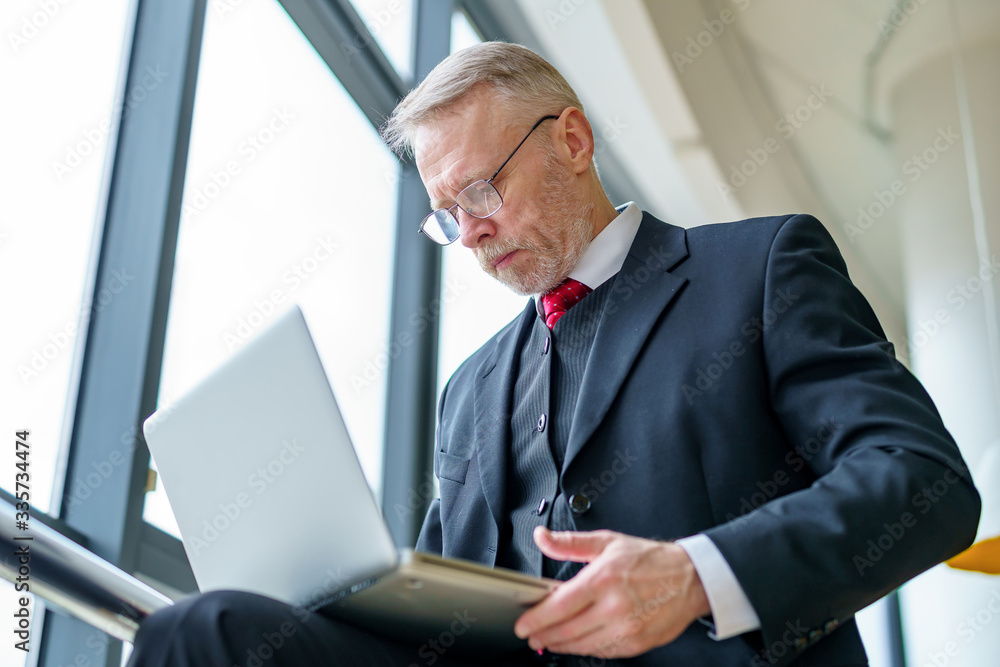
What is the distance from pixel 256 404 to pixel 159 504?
3.11 feet

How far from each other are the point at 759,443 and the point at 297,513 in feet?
1.85

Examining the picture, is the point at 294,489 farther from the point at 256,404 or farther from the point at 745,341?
the point at 745,341

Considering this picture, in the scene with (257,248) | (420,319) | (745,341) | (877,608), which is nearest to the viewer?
(745,341)

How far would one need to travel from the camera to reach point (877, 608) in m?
5.44

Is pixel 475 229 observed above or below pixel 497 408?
above

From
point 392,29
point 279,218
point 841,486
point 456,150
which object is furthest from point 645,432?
point 392,29

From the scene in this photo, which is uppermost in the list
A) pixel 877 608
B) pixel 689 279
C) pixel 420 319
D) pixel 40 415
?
pixel 40 415

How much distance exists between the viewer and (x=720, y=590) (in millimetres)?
898

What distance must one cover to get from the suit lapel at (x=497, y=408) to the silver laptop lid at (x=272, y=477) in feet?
1.22

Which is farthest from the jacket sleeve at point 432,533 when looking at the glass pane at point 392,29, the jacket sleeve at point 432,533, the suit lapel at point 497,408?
the glass pane at point 392,29

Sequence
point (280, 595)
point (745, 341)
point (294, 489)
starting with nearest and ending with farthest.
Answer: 1. point (294, 489)
2. point (280, 595)
3. point (745, 341)

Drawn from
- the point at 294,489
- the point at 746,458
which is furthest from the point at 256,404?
the point at 746,458

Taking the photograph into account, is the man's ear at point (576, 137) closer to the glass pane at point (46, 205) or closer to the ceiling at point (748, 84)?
the glass pane at point (46, 205)

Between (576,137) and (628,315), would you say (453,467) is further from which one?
(576,137)
